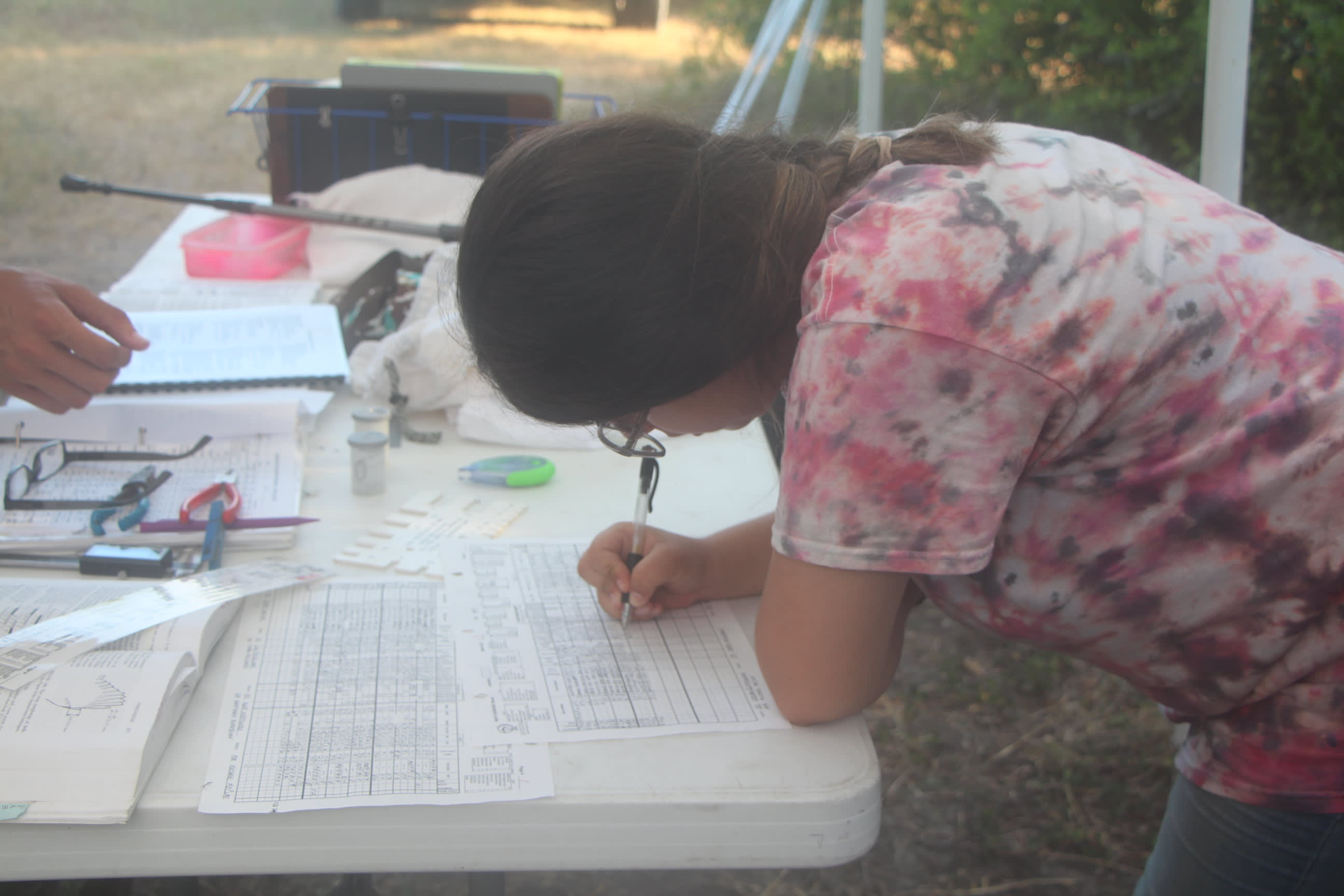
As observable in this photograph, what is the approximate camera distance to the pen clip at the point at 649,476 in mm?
1053

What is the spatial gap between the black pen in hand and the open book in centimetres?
36

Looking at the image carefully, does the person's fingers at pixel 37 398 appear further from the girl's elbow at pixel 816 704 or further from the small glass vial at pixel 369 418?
the girl's elbow at pixel 816 704

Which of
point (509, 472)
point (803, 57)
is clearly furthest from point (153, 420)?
point (803, 57)

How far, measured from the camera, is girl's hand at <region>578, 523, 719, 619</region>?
102 centimetres

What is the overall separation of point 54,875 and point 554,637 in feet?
1.39

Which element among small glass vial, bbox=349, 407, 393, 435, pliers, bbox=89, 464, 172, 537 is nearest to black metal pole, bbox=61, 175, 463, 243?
small glass vial, bbox=349, 407, 393, 435

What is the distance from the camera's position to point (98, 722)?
803 millimetres

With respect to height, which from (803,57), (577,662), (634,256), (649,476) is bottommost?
(577,662)

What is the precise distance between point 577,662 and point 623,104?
521mm

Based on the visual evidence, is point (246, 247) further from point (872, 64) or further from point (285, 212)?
point (872, 64)

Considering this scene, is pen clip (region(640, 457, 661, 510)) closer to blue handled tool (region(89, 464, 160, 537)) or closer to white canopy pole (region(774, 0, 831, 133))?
blue handled tool (region(89, 464, 160, 537))

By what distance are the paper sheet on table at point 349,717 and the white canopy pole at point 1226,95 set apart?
3.76ft

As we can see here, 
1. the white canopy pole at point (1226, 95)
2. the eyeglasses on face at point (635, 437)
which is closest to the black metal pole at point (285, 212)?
the eyeglasses on face at point (635, 437)

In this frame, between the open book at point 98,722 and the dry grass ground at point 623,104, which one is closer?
the open book at point 98,722
